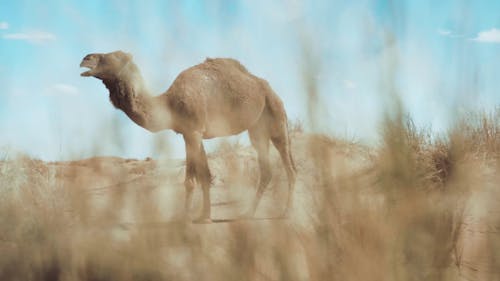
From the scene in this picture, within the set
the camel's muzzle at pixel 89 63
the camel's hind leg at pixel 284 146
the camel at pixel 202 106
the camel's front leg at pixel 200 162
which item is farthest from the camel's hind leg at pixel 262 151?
the camel's muzzle at pixel 89 63

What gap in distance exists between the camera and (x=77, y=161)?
3479mm

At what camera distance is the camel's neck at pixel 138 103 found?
6.00 m

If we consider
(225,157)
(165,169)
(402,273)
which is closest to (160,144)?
(165,169)

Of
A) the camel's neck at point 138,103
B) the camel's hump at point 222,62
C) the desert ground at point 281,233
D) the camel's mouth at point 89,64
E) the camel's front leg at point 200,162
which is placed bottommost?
the desert ground at point 281,233

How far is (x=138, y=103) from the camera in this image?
6.21 metres

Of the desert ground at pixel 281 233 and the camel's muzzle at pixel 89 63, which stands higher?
the camel's muzzle at pixel 89 63

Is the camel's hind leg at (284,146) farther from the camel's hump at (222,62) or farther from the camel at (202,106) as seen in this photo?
the camel's hump at (222,62)

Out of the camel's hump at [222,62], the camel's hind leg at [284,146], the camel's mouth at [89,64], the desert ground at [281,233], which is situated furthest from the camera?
the camel's hind leg at [284,146]

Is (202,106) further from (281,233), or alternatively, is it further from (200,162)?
(281,233)

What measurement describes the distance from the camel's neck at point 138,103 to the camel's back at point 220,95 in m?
0.28

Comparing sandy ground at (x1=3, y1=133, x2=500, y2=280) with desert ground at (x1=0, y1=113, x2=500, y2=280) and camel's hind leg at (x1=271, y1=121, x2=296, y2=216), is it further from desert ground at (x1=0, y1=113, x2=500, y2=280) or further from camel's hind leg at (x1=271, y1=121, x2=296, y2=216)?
camel's hind leg at (x1=271, y1=121, x2=296, y2=216)

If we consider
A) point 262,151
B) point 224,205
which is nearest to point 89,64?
point 262,151

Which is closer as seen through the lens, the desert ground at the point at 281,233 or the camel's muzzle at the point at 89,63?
the desert ground at the point at 281,233

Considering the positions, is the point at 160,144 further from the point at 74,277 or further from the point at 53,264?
the point at 53,264
